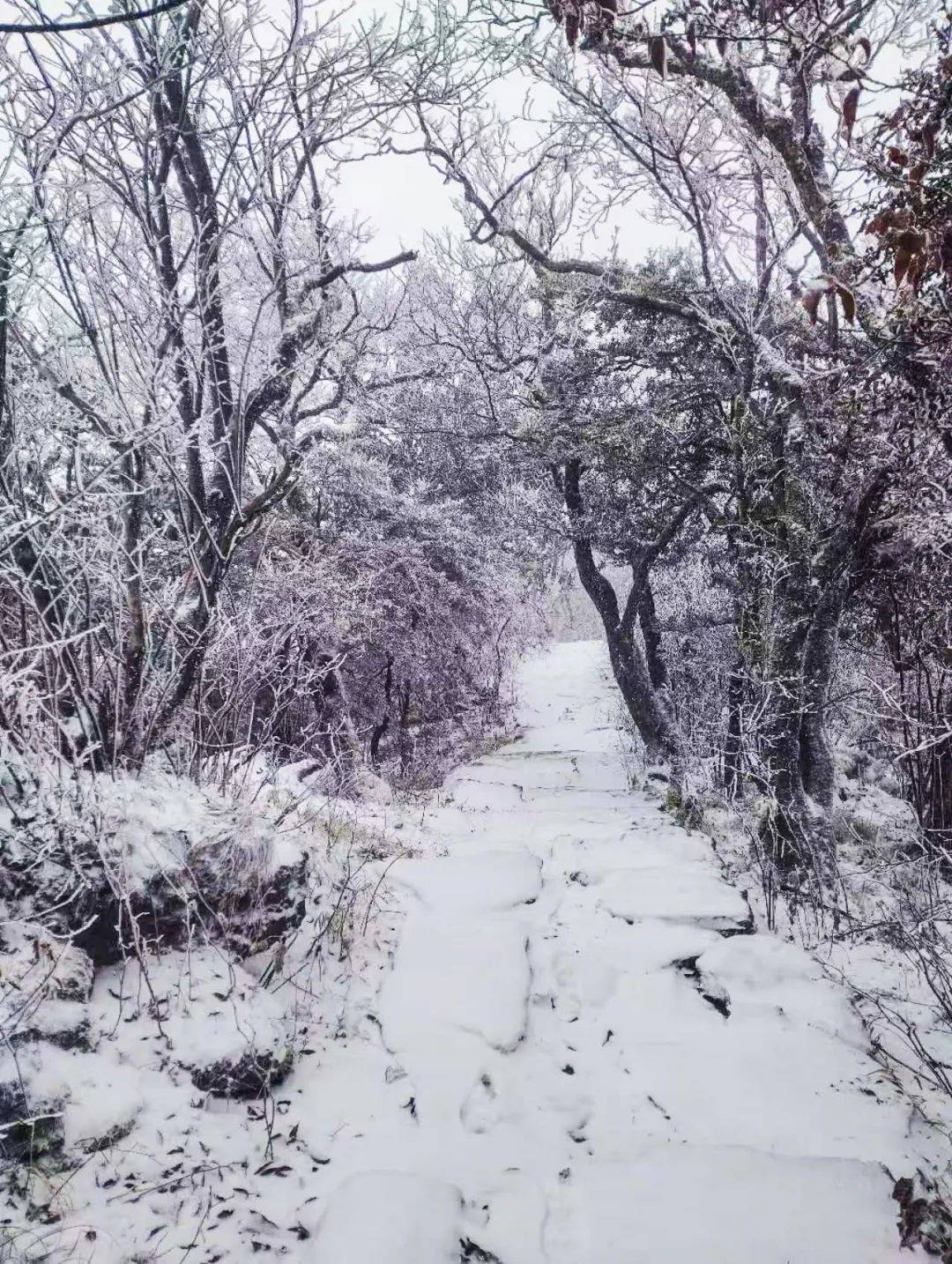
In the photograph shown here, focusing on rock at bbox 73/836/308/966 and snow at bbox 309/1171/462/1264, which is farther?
rock at bbox 73/836/308/966

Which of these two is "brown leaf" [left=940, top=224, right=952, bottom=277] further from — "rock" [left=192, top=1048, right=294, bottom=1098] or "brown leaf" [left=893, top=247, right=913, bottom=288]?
"rock" [left=192, top=1048, right=294, bottom=1098]

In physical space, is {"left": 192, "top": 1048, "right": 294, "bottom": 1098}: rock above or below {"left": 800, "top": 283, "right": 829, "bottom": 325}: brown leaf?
below

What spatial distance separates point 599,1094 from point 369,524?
783 centimetres

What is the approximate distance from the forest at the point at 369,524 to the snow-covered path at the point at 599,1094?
8 centimetres

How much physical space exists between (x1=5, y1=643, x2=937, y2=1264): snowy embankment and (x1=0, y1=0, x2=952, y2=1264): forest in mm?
31

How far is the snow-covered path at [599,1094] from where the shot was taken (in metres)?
1.93

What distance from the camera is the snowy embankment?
1905 millimetres

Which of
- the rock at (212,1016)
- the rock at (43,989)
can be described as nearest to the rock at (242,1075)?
the rock at (212,1016)

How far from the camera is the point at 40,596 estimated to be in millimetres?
3121

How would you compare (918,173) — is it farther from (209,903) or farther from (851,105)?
(209,903)

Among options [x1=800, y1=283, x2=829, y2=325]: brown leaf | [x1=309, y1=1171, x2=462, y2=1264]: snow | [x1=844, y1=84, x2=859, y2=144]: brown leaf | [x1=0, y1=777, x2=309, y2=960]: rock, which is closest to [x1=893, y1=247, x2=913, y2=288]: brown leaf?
[x1=800, y1=283, x2=829, y2=325]: brown leaf

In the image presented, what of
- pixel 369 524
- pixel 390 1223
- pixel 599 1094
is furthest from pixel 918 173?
pixel 369 524

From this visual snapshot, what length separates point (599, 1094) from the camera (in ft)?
8.50

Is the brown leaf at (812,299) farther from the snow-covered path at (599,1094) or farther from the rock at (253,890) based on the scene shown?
the rock at (253,890)
